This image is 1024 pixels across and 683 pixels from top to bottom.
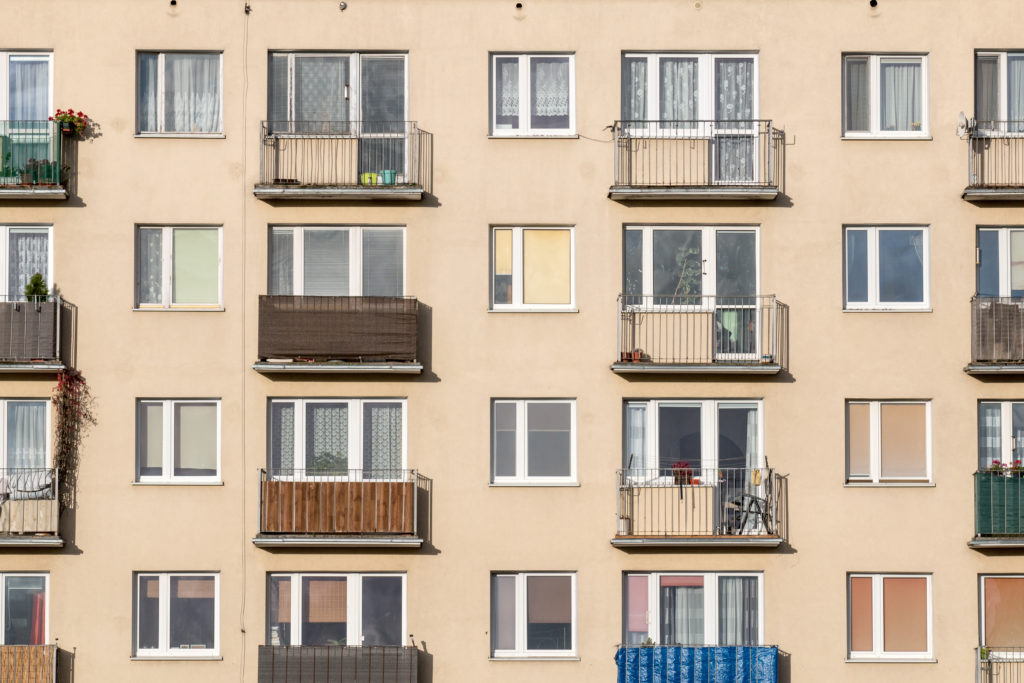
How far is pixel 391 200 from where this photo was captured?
81.9 ft

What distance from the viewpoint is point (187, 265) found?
2514 centimetres

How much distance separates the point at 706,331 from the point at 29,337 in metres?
12.5

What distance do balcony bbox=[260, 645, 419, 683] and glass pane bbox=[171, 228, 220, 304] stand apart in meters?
6.76

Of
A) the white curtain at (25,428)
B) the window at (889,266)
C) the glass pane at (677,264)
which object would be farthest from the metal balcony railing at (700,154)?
the white curtain at (25,428)

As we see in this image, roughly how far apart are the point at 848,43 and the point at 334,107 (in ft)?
32.6

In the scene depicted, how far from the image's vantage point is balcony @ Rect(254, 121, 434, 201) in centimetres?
2505

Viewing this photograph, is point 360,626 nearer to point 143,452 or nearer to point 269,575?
point 269,575

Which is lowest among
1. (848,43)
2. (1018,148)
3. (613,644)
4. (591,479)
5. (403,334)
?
(613,644)

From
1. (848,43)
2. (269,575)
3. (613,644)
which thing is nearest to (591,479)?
(613,644)

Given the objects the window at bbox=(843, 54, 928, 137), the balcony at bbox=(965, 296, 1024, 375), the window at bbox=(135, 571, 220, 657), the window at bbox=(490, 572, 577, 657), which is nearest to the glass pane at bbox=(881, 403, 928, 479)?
the balcony at bbox=(965, 296, 1024, 375)

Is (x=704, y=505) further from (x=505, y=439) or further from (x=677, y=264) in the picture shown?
(x=677, y=264)

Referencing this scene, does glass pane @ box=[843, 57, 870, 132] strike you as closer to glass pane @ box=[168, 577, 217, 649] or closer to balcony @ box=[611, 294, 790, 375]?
balcony @ box=[611, 294, 790, 375]

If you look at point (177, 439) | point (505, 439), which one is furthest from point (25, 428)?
point (505, 439)

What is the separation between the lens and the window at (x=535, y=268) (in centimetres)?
2516
